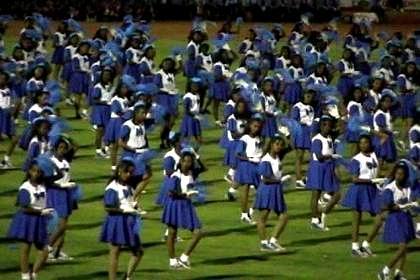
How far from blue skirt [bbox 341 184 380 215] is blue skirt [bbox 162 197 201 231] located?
7.30 ft

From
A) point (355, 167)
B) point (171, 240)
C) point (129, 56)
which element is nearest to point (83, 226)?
point (171, 240)

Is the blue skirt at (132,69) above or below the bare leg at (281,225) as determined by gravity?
above

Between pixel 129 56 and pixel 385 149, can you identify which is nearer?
pixel 385 149

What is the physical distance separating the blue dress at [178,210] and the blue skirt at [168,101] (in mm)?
6799

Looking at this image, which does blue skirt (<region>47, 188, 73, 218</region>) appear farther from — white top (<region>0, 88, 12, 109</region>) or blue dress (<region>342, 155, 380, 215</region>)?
white top (<region>0, 88, 12, 109</region>)

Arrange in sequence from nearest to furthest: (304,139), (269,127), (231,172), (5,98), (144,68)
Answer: (231,172)
(304,139)
(5,98)
(269,127)
(144,68)

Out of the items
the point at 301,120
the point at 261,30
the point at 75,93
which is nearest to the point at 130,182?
the point at 301,120

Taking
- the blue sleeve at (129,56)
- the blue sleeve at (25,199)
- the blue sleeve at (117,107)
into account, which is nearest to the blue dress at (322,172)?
the blue sleeve at (117,107)

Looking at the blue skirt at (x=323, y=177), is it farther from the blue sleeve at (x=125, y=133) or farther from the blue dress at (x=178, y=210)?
the blue dress at (x=178, y=210)

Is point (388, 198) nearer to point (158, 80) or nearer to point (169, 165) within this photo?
point (169, 165)

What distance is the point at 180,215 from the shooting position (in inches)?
624

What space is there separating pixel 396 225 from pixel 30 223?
4042 millimetres

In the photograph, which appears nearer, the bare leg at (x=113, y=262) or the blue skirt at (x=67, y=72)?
the bare leg at (x=113, y=262)

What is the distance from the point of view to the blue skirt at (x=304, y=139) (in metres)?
20.6
